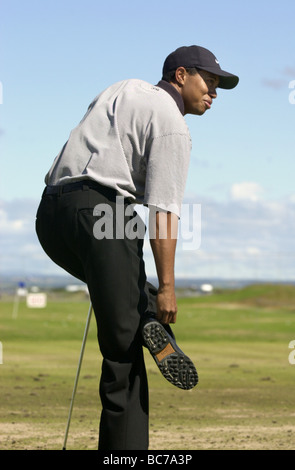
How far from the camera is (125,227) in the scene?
3.26 meters

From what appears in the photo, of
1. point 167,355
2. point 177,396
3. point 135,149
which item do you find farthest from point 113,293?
point 177,396

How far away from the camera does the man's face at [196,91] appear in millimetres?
3547

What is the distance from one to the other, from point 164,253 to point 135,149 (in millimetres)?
451

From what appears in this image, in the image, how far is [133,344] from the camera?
3266 mm

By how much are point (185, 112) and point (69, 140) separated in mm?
551

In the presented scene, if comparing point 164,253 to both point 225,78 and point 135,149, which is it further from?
point 225,78

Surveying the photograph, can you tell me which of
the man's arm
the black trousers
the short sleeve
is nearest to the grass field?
the black trousers

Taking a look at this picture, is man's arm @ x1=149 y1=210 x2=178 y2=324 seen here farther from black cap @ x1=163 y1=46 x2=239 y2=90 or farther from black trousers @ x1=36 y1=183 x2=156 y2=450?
black cap @ x1=163 y1=46 x2=239 y2=90

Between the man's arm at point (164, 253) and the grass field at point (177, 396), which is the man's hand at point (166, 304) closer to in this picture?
the man's arm at point (164, 253)

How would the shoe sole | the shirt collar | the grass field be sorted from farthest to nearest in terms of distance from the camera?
the grass field, the shirt collar, the shoe sole

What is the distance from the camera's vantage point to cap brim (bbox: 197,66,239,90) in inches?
138

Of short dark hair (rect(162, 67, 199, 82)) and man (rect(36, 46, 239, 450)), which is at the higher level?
short dark hair (rect(162, 67, 199, 82))

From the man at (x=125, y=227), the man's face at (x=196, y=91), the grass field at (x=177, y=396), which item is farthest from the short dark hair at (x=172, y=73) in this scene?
the grass field at (x=177, y=396)
